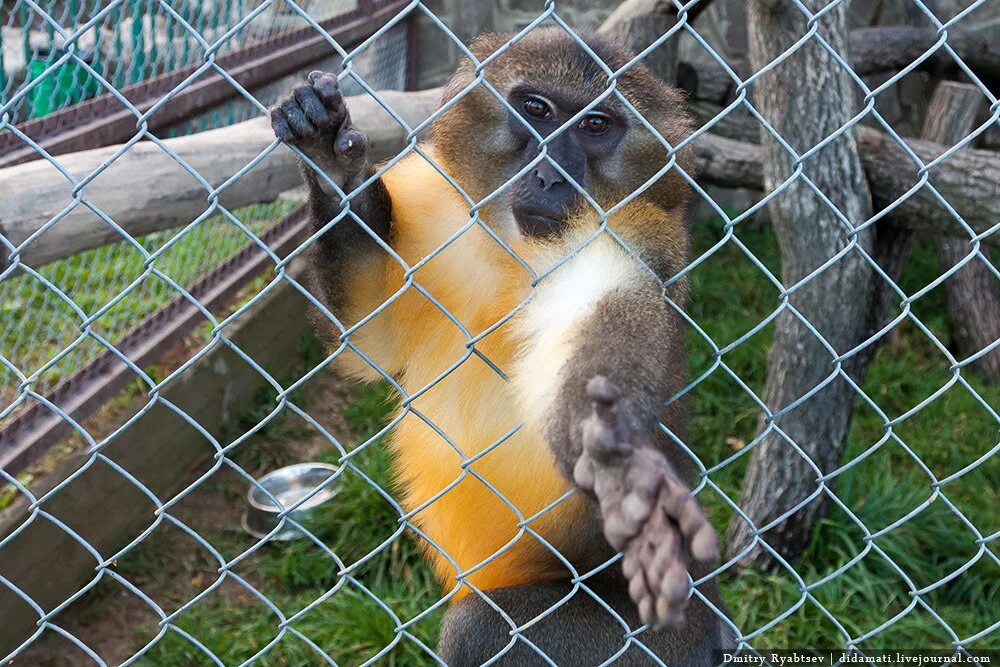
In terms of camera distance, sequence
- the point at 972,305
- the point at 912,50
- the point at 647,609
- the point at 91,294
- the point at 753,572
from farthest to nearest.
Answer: the point at 912,50
the point at 972,305
the point at 91,294
the point at 753,572
the point at 647,609

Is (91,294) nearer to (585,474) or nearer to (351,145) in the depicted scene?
(351,145)

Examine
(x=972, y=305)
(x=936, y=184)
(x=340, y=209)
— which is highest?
(x=340, y=209)

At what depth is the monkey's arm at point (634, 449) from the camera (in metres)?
1.76

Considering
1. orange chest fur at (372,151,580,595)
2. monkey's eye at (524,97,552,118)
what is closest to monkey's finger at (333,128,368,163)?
orange chest fur at (372,151,580,595)

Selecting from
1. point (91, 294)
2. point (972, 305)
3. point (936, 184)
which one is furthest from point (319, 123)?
point (972, 305)

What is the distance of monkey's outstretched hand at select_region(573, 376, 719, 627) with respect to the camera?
5.72 feet

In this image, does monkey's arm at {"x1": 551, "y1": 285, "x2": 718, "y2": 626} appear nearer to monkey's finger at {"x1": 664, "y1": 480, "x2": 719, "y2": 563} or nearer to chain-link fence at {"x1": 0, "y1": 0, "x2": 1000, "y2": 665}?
monkey's finger at {"x1": 664, "y1": 480, "x2": 719, "y2": 563}

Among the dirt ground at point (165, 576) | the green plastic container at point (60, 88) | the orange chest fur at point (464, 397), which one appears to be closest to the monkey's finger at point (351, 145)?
the orange chest fur at point (464, 397)

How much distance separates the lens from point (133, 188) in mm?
3139

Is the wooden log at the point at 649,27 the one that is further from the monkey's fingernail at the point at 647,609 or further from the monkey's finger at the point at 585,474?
the monkey's fingernail at the point at 647,609

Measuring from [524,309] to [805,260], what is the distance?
1.95 metres

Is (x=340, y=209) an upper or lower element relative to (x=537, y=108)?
upper

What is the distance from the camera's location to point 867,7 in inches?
342

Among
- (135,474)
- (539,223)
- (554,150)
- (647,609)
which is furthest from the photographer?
(135,474)
